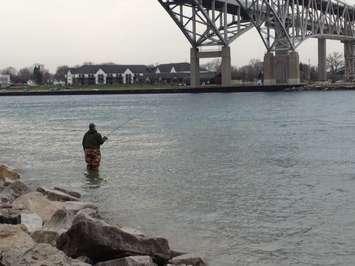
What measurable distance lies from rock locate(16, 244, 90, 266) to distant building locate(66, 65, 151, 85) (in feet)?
546

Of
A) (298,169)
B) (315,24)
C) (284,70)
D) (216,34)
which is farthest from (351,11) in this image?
(298,169)

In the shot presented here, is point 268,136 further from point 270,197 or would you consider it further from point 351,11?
point 351,11

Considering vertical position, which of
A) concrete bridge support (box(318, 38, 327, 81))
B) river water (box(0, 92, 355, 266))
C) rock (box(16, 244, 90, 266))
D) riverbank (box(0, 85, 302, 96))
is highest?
concrete bridge support (box(318, 38, 327, 81))

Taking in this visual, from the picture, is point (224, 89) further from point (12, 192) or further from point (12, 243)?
point (12, 243)

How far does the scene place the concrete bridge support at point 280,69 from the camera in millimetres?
111500

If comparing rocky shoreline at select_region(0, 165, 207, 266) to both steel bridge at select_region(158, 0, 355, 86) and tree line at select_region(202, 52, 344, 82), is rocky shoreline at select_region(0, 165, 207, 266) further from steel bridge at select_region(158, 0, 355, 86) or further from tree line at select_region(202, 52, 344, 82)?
tree line at select_region(202, 52, 344, 82)

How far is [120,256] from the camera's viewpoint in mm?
7531

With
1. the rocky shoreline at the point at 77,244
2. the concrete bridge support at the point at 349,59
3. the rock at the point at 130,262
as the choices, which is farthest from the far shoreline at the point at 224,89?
the rock at the point at 130,262

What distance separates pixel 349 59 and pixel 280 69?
37292 mm

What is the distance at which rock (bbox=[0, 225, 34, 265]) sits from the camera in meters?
6.10

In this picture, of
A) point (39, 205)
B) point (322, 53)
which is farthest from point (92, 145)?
point (322, 53)

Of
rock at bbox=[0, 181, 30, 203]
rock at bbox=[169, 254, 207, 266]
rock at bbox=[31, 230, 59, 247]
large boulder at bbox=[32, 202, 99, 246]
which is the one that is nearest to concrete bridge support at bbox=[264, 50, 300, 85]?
rock at bbox=[0, 181, 30, 203]

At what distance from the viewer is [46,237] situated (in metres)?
8.50

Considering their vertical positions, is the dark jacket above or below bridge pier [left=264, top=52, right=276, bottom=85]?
below
